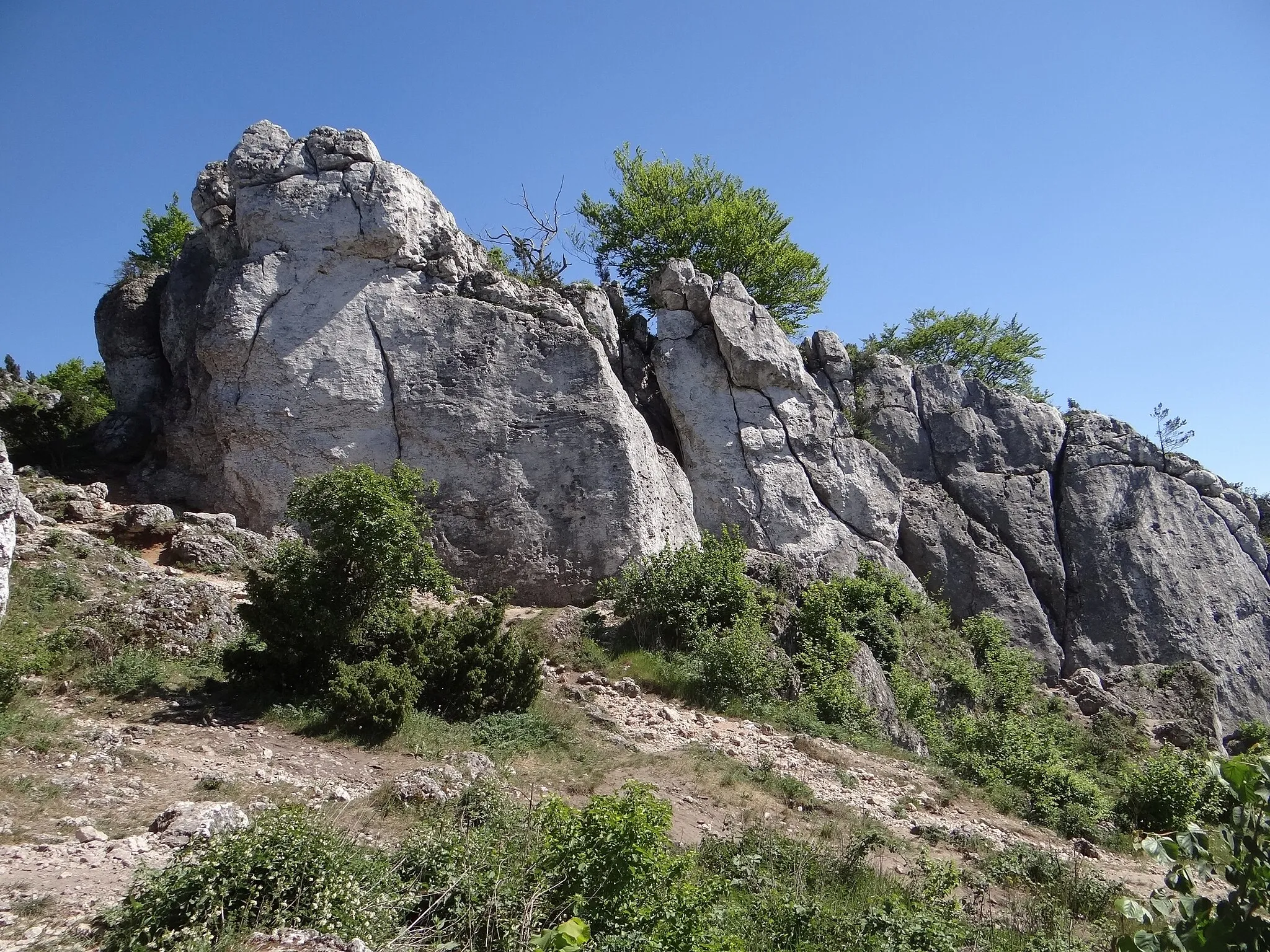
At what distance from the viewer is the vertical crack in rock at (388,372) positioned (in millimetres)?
17109

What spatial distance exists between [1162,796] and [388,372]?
15749mm

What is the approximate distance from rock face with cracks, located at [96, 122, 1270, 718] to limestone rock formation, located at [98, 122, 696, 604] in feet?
0.19

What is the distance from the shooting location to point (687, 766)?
11312 millimetres

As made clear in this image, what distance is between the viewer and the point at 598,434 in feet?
58.0

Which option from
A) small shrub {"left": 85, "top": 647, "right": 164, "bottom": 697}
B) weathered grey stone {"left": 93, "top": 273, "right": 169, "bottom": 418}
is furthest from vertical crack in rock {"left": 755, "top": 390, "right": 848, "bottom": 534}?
small shrub {"left": 85, "top": 647, "right": 164, "bottom": 697}

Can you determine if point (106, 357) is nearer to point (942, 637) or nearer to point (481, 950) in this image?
point (481, 950)

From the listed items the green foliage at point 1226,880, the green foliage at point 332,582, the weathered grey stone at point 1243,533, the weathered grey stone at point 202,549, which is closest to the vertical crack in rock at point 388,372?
the weathered grey stone at point 202,549

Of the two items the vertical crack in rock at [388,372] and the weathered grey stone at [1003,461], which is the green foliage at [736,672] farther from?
the weathered grey stone at [1003,461]

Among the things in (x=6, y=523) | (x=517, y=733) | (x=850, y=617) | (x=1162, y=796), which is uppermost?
(x=850, y=617)

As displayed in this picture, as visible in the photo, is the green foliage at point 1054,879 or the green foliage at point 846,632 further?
the green foliage at point 846,632

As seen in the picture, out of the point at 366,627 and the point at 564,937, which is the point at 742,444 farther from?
the point at 564,937

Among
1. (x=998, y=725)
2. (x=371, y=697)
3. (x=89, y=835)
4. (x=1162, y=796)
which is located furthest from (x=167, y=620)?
(x=1162, y=796)

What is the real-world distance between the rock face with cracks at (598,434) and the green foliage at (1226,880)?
46.3 ft

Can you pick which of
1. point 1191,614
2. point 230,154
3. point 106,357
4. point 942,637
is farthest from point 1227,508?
point 106,357
